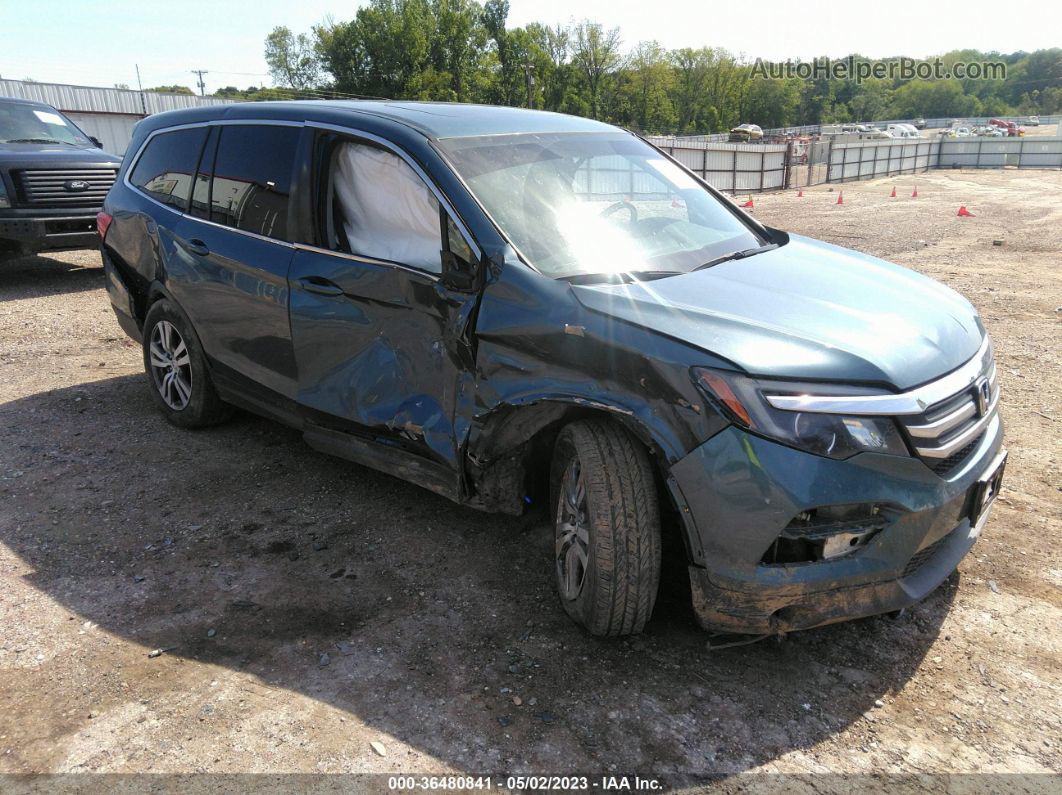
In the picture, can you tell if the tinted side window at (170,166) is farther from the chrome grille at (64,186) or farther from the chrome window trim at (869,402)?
the chrome grille at (64,186)

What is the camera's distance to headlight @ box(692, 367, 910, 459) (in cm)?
252

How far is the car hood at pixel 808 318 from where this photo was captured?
2.63m

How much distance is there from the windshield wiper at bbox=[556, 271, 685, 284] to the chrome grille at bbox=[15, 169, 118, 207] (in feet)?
26.3

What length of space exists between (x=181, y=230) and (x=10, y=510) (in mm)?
1729

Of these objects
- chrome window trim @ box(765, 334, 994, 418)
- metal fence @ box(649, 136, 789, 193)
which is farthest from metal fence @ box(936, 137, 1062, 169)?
chrome window trim @ box(765, 334, 994, 418)

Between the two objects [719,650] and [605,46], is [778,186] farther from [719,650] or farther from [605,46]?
[605,46]

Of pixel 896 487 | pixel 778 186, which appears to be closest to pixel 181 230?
pixel 896 487

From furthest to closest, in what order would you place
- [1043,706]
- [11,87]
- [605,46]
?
[605,46] < [11,87] < [1043,706]

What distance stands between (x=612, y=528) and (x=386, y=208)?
71.0 inches

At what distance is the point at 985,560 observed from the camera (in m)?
3.68

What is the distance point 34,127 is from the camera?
10.6m

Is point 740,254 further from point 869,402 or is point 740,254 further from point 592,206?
point 869,402

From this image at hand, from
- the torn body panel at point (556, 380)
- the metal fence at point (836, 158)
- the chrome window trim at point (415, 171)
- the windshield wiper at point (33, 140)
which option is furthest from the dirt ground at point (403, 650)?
the metal fence at point (836, 158)

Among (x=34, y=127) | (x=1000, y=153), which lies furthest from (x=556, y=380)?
(x=1000, y=153)
